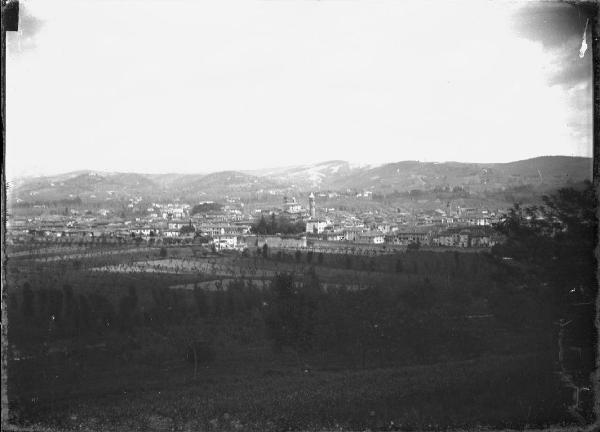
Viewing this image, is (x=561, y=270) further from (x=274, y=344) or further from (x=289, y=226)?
(x=274, y=344)

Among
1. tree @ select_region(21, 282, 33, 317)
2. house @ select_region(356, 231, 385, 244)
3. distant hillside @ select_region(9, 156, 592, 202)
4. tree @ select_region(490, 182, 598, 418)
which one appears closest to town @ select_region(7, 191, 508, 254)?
house @ select_region(356, 231, 385, 244)

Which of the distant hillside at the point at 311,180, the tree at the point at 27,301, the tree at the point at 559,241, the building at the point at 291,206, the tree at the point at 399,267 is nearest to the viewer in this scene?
the tree at the point at 559,241

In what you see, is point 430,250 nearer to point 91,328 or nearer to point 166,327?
point 166,327

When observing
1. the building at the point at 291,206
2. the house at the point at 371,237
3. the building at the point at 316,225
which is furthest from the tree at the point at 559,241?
the building at the point at 291,206

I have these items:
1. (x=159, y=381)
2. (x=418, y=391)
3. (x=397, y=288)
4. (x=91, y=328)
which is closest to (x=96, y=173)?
(x=91, y=328)

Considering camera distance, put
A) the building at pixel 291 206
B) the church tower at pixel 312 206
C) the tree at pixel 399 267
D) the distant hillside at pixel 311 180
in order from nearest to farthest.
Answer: the distant hillside at pixel 311 180 → the church tower at pixel 312 206 → the building at pixel 291 206 → the tree at pixel 399 267

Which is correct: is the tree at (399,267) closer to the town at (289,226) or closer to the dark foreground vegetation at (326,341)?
the dark foreground vegetation at (326,341)
